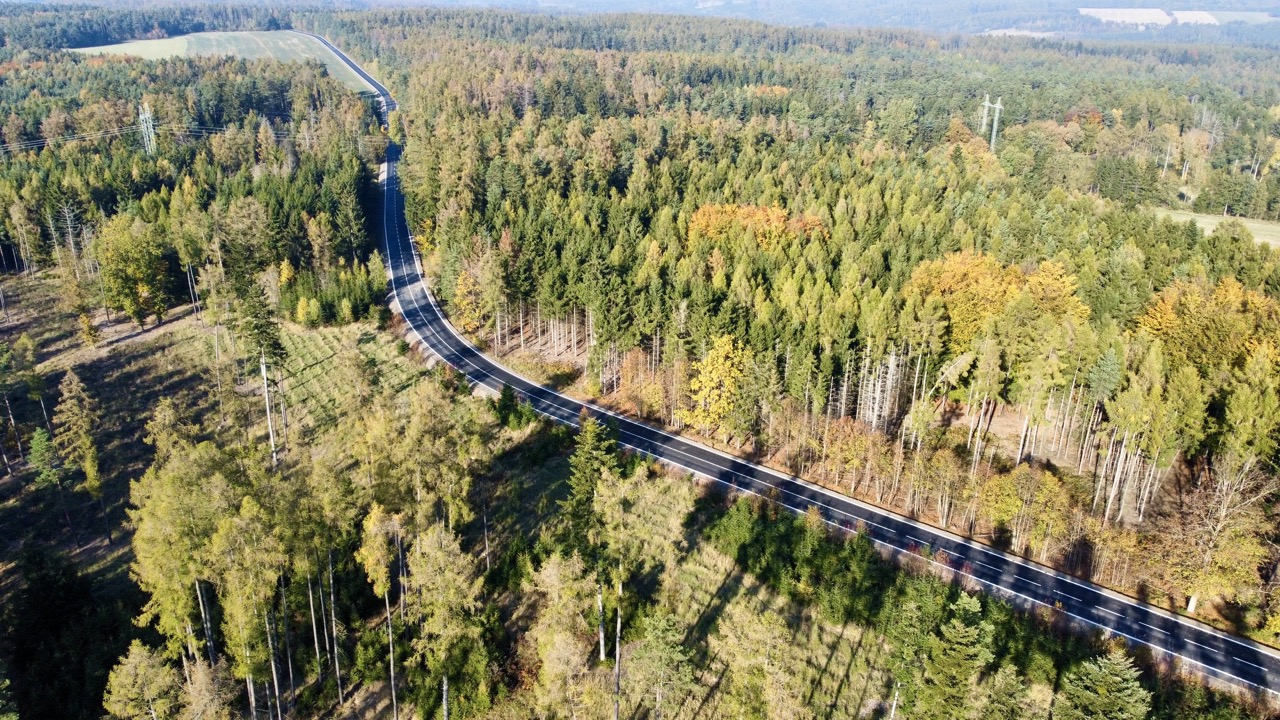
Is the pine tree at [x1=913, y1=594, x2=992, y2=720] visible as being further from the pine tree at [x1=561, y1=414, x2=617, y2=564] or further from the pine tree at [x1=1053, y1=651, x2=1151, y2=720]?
the pine tree at [x1=561, y1=414, x2=617, y2=564]

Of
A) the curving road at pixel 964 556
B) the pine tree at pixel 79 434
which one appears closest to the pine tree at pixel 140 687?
the pine tree at pixel 79 434

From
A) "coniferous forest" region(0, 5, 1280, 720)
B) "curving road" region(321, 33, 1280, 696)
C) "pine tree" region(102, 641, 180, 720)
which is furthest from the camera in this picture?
"curving road" region(321, 33, 1280, 696)

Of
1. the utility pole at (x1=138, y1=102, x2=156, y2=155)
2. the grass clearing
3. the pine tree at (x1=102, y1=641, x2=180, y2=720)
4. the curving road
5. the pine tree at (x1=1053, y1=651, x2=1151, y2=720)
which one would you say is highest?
the utility pole at (x1=138, y1=102, x2=156, y2=155)

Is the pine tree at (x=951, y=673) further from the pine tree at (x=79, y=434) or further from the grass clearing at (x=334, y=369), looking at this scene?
the pine tree at (x=79, y=434)

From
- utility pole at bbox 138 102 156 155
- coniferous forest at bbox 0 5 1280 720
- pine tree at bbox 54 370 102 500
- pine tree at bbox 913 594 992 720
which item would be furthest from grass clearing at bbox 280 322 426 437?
utility pole at bbox 138 102 156 155

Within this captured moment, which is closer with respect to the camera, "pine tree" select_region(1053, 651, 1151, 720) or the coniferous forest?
"pine tree" select_region(1053, 651, 1151, 720)

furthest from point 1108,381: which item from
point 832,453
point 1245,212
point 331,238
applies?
point 1245,212

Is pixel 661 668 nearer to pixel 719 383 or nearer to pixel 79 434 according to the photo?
pixel 719 383
